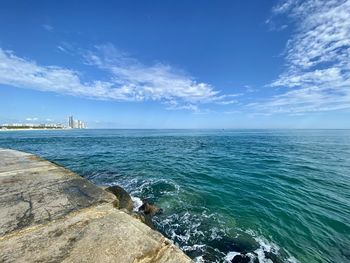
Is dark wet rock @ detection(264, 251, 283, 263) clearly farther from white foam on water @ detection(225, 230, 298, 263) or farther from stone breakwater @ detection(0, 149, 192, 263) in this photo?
stone breakwater @ detection(0, 149, 192, 263)

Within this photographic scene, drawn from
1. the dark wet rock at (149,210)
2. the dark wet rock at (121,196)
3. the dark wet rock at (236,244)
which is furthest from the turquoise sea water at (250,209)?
the dark wet rock at (121,196)

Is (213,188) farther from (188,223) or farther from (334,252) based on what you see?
(334,252)

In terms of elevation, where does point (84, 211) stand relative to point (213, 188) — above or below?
above

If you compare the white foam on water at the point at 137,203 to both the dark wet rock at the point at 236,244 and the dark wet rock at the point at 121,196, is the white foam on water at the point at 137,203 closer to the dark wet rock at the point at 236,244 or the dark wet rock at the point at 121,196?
the dark wet rock at the point at 121,196

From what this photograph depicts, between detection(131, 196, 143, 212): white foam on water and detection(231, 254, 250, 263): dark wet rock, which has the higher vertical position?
detection(131, 196, 143, 212): white foam on water

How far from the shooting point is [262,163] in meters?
19.1

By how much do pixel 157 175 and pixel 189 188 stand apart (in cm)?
346

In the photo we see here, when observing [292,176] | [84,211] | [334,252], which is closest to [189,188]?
[334,252]

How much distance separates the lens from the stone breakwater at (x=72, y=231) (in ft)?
7.49

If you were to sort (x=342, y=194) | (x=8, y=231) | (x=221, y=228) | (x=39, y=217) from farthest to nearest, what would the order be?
(x=342, y=194)
(x=221, y=228)
(x=39, y=217)
(x=8, y=231)

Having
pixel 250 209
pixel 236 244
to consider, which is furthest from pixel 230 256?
pixel 250 209

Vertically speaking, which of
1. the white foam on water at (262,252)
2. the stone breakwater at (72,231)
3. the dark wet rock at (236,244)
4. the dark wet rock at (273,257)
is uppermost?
the stone breakwater at (72,231)

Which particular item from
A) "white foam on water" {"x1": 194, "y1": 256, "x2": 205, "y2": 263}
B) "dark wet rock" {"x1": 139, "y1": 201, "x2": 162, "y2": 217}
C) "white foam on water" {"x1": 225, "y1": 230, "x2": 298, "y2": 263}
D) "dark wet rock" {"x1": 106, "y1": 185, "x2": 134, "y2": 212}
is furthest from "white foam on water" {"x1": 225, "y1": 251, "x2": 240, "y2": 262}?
"dark wet rock" {"x1": 106, "y1": 185, "x2": 134, "y2": 212}

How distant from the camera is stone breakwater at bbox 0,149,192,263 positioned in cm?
228
